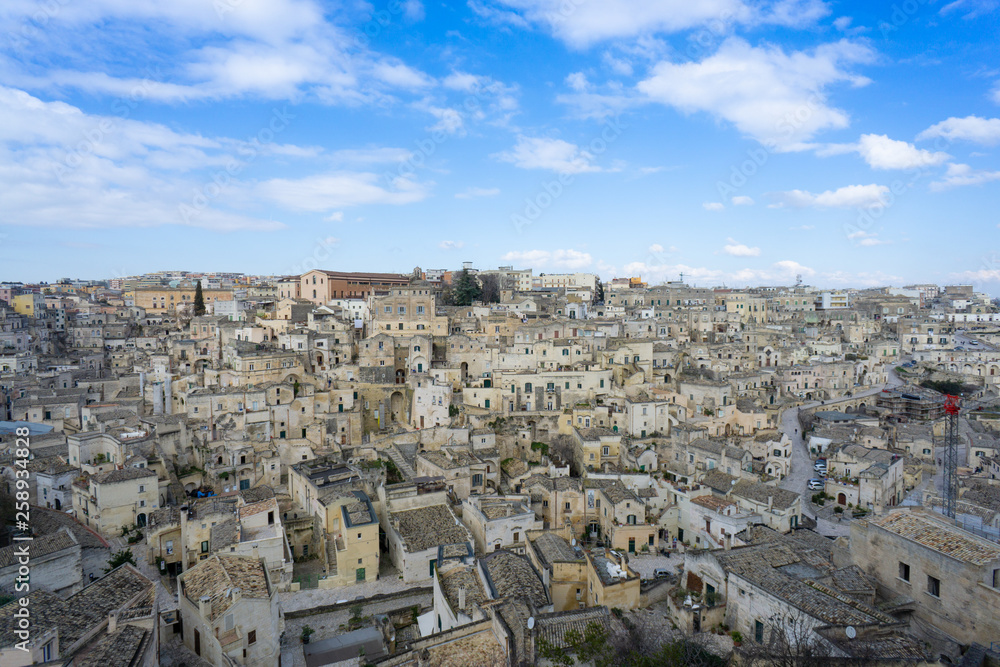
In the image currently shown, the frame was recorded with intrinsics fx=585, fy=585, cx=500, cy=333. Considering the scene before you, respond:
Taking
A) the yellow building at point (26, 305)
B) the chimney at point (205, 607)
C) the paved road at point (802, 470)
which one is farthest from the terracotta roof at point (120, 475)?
the yellow building at point (26, 305)

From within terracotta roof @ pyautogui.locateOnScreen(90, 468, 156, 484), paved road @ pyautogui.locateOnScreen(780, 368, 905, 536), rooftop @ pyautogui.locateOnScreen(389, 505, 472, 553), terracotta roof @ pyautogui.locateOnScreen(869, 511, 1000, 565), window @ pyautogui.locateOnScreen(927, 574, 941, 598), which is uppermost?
terracotta roof @ pyautogui.locateOnScreen(869, 511, 1000, 565)

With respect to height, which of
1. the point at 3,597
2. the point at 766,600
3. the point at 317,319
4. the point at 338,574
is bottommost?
the point at 338,574

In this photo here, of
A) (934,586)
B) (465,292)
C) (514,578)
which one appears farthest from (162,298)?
(934,586)

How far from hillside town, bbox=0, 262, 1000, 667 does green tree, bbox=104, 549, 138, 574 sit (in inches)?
3.2

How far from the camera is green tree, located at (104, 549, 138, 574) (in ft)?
60.0

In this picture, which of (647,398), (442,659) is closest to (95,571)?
(442,659)

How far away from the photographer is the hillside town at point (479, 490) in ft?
39.1

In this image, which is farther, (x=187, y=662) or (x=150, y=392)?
(x=150, y=392)

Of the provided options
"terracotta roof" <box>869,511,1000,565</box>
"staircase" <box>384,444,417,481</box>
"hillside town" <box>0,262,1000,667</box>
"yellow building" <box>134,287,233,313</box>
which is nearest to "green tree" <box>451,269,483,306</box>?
"hillside town" <box>0,262,1000,667</box>

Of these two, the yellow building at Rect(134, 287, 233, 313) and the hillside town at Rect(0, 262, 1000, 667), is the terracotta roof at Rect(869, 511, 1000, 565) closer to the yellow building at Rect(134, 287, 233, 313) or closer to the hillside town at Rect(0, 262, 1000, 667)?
the hillside town at Rect(0, 262, 1000, 667)

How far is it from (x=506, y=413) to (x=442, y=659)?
69.6ft

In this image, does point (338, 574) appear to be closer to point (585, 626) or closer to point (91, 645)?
point (91, 645)

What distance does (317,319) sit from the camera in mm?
43750

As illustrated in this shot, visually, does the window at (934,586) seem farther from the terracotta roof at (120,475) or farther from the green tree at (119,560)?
the terracotta roof at (120,475)
